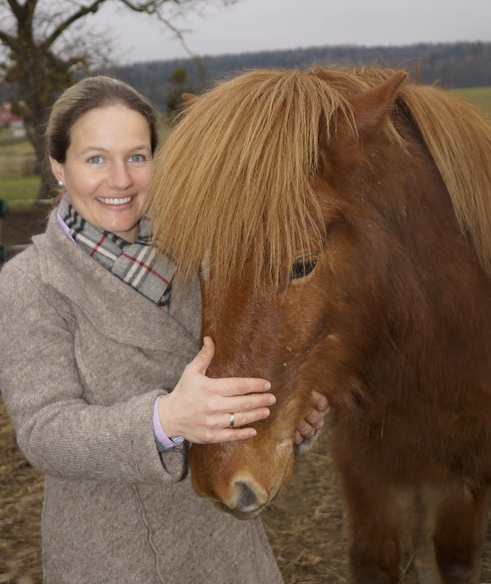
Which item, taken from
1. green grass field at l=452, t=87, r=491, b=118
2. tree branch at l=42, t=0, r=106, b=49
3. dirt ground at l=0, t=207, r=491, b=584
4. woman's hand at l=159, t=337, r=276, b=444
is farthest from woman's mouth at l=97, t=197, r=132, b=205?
tree branch at l=42, t=0, r=106, b=49

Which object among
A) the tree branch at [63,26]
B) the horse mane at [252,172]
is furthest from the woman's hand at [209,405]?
the tree branch at [63,26]

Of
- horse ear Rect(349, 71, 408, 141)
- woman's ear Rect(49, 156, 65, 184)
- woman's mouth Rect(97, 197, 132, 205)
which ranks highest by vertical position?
horse ear Rect(349, 71, 408, 141)

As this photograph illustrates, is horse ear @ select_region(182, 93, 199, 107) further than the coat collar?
Yes

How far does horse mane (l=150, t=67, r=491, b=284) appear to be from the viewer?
1.52 m

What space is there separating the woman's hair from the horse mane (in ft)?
0.81

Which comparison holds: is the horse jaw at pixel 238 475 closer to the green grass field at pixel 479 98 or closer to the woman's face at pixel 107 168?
the woman's face at pixel 107 168

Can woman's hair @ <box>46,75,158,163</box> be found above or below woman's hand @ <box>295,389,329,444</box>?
above

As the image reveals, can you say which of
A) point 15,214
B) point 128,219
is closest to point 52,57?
point 15,214

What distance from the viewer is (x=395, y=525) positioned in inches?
104

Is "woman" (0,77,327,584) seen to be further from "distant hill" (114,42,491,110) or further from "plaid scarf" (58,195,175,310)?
"distant hill" (114,42,491,110)

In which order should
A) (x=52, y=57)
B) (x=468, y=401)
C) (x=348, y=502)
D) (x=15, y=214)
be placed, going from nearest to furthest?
(x=468, y=401)
(x=348, y=502)
(x=52, y=57)
(x=15, y=214)

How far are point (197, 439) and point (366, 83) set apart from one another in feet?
3.66

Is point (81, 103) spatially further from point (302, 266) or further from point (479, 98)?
point (479, 98)

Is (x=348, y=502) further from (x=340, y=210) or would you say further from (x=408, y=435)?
(x=340, y=210)
